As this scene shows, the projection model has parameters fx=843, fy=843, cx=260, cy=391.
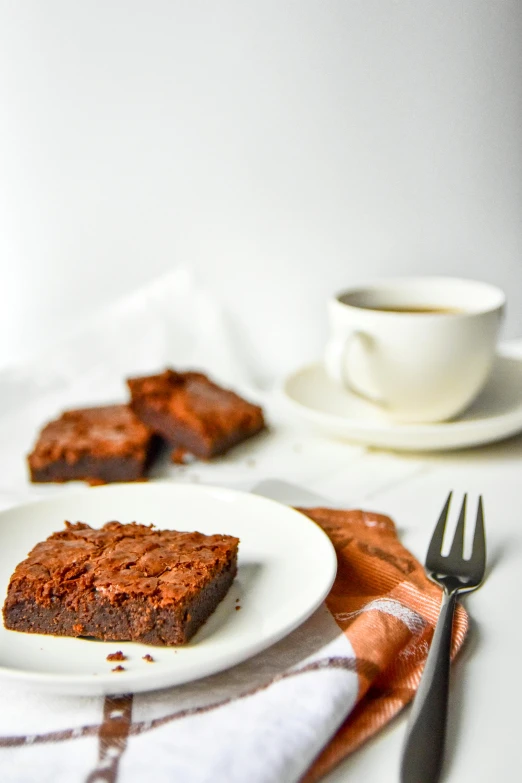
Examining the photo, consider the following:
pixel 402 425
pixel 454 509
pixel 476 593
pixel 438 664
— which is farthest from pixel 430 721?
pixel 402 425

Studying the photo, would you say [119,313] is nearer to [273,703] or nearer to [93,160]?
[93,160]

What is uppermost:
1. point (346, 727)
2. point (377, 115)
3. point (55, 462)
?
point (377, 115)

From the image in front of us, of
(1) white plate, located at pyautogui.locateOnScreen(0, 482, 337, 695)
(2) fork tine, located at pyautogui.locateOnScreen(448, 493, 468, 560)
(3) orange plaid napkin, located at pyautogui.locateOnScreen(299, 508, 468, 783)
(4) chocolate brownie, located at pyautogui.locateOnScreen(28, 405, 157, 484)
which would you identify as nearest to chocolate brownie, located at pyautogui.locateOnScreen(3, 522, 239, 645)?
(1) white plate, located at pyautogui.locateOnScreen(0, 482, 337, 695)

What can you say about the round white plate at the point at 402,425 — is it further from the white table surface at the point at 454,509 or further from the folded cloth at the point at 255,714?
the folded cloth at the point at 255,714

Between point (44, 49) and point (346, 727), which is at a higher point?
point (44, 49)

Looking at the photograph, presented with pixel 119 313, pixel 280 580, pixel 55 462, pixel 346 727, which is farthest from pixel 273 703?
pixel 119 313

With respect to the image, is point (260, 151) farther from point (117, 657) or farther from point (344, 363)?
point (117, 657)
